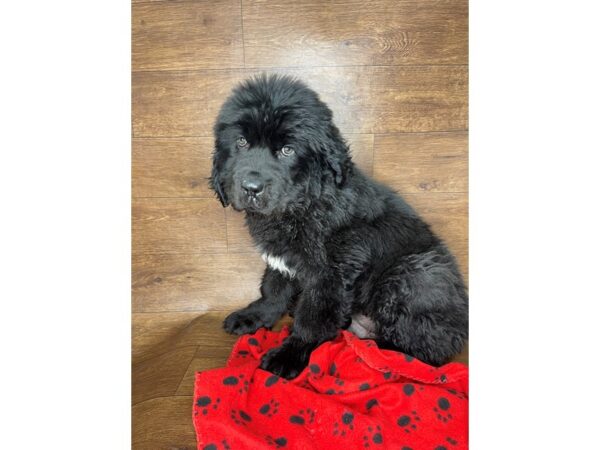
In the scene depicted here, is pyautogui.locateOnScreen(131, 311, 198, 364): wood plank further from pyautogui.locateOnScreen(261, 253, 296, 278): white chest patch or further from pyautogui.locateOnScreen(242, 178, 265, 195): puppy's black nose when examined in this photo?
pyautogui.locateOnScreen(242, 178, 265, 195): puppy's black nose

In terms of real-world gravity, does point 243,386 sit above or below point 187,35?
below

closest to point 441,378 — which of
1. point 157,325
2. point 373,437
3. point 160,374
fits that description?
point 373,437

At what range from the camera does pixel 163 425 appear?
157 centimetres

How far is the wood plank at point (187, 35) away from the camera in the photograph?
186 centimetres

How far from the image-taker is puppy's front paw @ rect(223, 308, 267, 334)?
6.91ft

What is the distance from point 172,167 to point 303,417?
50.4 inches

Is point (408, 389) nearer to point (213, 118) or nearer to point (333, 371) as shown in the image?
point (333, 371)

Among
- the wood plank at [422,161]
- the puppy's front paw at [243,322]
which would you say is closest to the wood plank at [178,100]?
the wood plank at [422,161]

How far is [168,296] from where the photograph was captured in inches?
87.7

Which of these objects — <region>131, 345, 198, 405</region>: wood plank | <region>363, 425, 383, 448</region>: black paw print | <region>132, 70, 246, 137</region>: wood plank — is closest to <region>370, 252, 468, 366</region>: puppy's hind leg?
<region>363, 425, 383, 448</region>: black paw print

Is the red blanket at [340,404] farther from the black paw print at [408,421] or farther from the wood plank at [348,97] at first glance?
the wood plank at [348,97]
